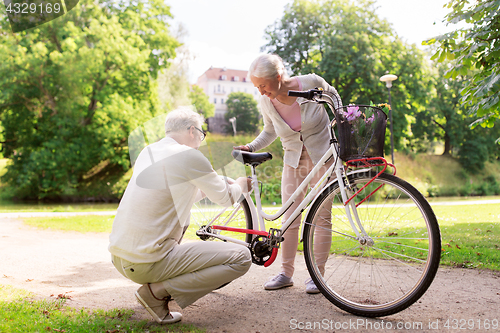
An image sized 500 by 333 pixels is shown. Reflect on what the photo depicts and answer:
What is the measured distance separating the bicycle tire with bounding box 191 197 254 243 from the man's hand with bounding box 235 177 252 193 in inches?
11.6

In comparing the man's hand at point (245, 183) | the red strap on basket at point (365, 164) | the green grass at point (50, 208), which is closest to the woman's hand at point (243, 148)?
the man's hand at point (245, 183)

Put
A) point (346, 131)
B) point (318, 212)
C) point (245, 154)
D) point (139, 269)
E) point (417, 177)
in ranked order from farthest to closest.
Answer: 1. point (417, 177)
2. point (245, 154)
3. point (318, 212)
4. point (346, 131)
5. point (139, 269)

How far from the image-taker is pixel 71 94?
19.1 metres

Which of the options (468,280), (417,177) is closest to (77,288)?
(468,280)

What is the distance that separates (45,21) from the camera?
18.9 m

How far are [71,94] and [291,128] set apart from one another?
18.8 meters

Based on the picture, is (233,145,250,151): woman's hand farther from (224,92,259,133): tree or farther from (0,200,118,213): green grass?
(224,92,259,133): tree

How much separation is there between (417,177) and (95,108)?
20657 mm

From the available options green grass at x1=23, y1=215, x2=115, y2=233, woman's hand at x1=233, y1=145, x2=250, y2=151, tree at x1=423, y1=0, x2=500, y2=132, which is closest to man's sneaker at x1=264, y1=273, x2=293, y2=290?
woman's hand at x1=233, y1=145, x2=250, y2=151

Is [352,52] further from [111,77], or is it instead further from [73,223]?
[73,223]

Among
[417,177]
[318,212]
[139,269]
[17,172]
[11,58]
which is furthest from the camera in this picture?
[417,177]

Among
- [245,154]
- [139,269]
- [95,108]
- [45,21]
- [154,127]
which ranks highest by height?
[45,21]

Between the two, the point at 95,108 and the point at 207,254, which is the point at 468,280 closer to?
the point at 207,254

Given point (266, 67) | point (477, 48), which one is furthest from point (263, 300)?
point (477, 48)
